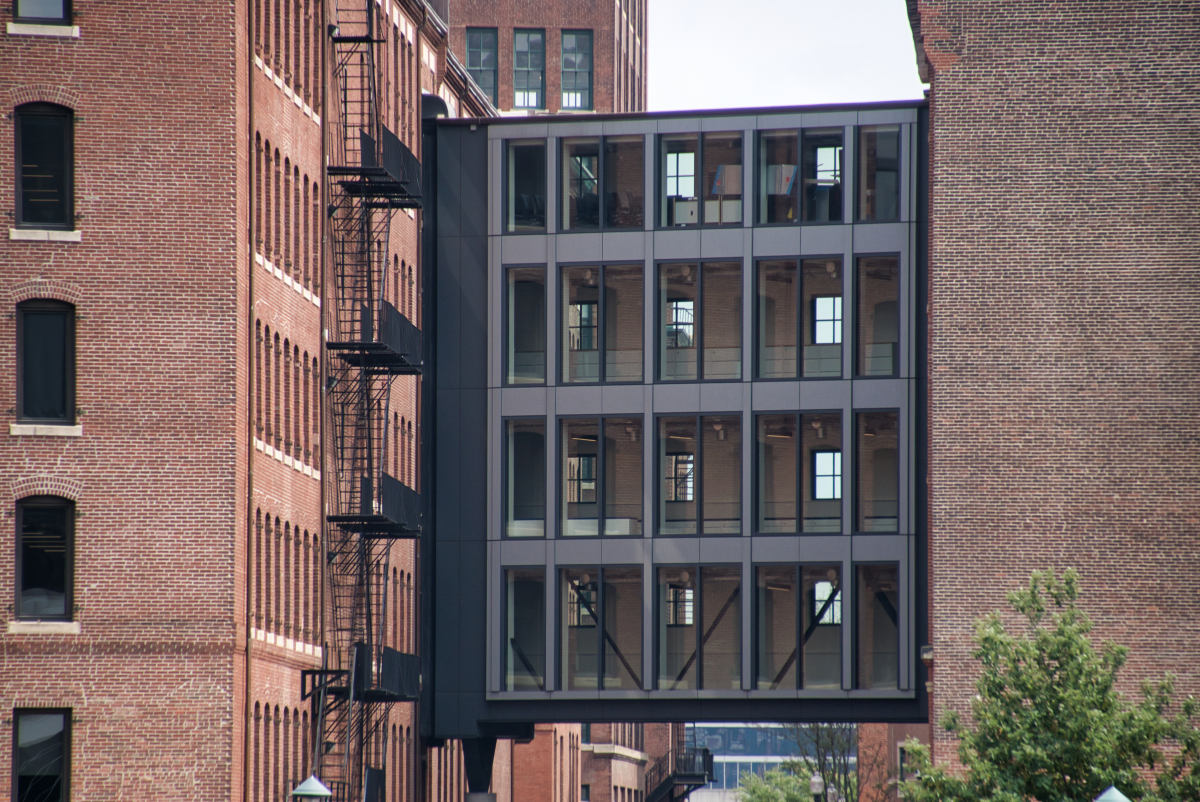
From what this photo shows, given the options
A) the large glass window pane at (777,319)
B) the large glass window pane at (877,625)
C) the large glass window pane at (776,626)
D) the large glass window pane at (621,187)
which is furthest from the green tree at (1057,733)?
the large glass window pane at (621,187)

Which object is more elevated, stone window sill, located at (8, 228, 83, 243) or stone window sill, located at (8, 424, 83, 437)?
stone window sill, located at (8, 228, 83, 243)

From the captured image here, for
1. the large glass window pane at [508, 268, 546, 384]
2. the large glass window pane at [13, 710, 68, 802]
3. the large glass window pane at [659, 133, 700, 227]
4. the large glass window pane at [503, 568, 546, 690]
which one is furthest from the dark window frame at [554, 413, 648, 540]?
the large glass window pane at [13, 710, 68, 802]

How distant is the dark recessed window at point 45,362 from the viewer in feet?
111

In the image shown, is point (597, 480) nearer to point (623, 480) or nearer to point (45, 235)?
point (623, 480)

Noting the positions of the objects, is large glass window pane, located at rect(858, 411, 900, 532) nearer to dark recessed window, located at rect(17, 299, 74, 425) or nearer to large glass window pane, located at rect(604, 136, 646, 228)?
large glass window pane, located at rect(604, 136, 646, 228)

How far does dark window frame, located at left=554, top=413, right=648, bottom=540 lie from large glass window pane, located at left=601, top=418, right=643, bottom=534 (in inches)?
5.0

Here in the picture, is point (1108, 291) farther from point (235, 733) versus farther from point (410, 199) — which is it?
point (235, 733)

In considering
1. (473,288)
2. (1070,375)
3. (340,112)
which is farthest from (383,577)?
(1070,375)

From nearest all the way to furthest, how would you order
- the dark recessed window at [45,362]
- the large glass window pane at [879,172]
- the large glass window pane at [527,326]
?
the dark recessed window at [45,362] → the large glass window pane at [879,172] → the large glass window pane at [527,326]

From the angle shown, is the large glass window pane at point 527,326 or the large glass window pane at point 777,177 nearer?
the large glass window pane at point 777,177

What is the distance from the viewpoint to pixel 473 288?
149ft

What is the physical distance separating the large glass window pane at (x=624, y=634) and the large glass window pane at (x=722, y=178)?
8.76 m

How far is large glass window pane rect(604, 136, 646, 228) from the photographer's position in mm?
45062

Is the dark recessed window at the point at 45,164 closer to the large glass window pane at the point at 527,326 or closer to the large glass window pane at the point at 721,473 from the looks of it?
the large glass window pane at the point at 527,326
